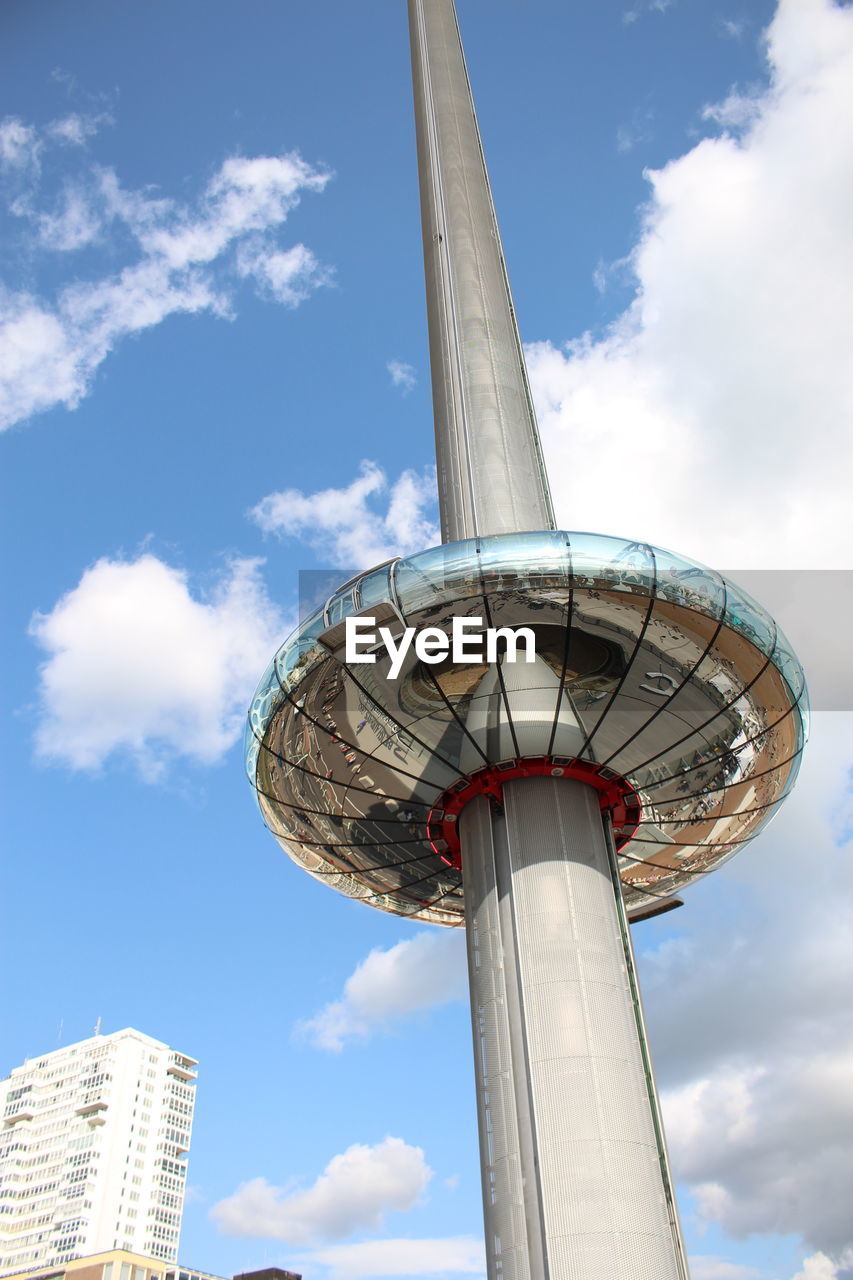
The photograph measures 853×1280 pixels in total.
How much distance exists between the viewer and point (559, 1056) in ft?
52.2

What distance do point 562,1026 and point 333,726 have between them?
6.41m

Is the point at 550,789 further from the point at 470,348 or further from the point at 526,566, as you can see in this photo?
the point at 470,348

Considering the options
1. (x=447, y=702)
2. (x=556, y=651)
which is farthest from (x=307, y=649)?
(x=556, y=651)

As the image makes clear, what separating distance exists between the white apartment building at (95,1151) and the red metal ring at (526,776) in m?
121

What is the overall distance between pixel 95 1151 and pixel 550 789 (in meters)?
129

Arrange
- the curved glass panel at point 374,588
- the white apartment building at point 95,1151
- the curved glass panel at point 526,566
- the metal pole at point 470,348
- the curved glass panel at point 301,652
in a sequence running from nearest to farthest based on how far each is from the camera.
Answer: the curved glass panel at point 526,566 → the curved glass panel at point 374,588 → the curved glass panel at point 301,652 → the metal pole at point 470,348 → the white apartment building at point 95,1151

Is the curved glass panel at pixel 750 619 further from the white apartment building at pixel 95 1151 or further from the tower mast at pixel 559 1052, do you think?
the white apartment building at pixel 95 1151

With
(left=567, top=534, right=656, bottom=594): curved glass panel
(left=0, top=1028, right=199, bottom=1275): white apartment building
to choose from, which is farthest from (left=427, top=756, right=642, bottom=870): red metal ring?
(left=0, top=1028, right=199, bottom=1275): white apartment building

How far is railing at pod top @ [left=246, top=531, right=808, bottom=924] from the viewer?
56.8 feet

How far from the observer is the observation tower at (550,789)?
50.2 ft

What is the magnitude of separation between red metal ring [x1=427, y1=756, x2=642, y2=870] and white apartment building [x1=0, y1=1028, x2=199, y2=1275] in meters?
121

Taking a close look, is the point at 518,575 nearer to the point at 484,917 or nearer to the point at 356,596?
the point at 356,596

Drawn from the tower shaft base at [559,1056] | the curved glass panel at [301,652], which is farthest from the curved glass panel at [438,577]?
the tower shaft base at [559,1056]

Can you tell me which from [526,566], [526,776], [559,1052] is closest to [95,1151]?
[526,776]
